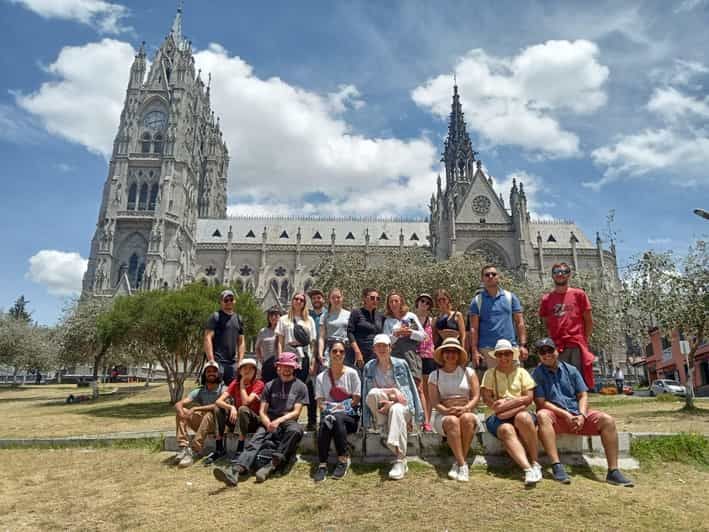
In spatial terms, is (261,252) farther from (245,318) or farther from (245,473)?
(245,473)

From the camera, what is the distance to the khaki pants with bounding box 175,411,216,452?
6.76 m

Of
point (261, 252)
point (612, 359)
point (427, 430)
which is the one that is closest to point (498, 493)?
point (427, 430)

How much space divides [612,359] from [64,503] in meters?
49.2

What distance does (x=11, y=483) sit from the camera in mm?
6359

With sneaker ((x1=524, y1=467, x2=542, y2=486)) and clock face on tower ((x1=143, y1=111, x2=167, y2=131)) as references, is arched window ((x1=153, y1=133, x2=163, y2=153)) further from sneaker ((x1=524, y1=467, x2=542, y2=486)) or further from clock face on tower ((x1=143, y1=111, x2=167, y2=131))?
sneaker ((x1=524, y1=467, x2=542, y2=486))

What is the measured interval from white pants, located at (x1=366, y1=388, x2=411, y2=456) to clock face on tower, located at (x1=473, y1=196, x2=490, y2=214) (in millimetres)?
48686

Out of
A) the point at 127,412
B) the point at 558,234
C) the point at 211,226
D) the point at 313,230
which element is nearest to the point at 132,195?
the point at 211,226

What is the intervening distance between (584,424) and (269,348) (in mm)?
4793

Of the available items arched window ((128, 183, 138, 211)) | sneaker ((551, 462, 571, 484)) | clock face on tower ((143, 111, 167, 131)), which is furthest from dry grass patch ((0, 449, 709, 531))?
clock face on tower ((143, 111, 167, 131))

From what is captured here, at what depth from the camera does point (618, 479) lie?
214 inches

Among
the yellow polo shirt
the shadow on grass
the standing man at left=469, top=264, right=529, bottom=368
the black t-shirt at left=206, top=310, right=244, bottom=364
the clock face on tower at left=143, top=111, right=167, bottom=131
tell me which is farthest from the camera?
the clock face on tower at left=143, top=111, right=167, bottom=131

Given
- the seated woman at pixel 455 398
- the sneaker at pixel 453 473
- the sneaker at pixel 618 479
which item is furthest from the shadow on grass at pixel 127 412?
the sneaker at pixel 618 479

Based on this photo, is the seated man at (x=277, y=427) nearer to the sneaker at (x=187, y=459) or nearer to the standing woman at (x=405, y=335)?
the sneaker at (x=187, y=459)

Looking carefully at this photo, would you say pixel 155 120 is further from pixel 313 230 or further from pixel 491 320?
pixel 491 320
